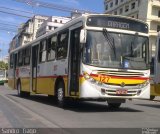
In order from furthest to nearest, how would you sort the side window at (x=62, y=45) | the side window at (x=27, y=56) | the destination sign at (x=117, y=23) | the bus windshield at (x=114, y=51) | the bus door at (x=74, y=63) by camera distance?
the side window at (x=27, y=56) < the side window at (x=62, y=45) < the bus door at (x=74, y=63) < the destination sign at (x=117, y=23) < the bus windshield at (x=114, y=51)

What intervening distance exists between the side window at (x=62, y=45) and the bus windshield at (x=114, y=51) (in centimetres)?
186

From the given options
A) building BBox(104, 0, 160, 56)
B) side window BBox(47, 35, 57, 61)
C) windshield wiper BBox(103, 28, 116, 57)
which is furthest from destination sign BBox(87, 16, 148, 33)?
building BBox(104, 0, 160, 56)

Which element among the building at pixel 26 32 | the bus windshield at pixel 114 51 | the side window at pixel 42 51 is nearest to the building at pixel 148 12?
the building at pixel 26 32

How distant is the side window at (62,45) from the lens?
55.9ft

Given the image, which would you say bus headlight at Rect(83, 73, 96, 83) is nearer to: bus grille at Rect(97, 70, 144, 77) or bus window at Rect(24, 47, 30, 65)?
bus grille at Rect(97, 70, 144, 77)

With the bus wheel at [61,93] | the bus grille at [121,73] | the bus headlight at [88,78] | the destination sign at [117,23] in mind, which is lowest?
the bus wheel at [61,93]

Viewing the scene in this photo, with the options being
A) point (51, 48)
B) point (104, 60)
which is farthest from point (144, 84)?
point (51, 48)

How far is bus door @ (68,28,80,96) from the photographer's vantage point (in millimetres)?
15666

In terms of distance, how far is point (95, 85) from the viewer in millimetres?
15133

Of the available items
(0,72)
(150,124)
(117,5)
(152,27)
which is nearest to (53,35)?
(150,124)

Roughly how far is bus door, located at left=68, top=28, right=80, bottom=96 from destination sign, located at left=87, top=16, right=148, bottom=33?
2.41 ft

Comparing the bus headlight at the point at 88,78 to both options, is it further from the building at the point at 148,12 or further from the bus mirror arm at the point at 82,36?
the building at the point at 148,12

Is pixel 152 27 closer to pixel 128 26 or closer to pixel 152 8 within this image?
pixel 152 8

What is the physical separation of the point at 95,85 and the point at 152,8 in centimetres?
6830
